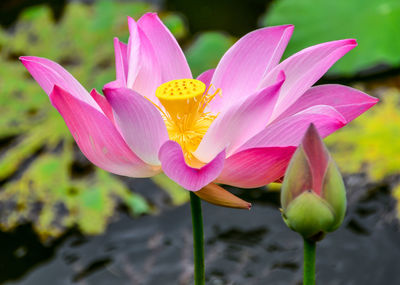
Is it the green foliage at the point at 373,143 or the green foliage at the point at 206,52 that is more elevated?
the green foliage at the point at 206,52

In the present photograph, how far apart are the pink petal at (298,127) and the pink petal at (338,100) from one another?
51mm

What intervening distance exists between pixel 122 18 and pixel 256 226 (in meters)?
1.03

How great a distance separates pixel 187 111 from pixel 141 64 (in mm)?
89

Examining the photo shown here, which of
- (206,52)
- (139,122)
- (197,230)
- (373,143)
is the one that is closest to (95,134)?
(139,122)

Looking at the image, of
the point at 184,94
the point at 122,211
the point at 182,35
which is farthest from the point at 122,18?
the point at 184,94

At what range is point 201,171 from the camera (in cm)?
56

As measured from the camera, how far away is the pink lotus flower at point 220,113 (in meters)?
0.58

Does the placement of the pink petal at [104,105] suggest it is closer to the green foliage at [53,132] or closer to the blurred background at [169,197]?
the blurred background at [169,197]

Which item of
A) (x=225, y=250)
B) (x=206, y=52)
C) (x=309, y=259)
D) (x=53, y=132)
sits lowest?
(x=225, y=250)

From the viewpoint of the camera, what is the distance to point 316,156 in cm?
50

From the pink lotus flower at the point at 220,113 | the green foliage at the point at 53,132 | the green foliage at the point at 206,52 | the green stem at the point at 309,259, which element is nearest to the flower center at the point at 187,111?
the pink lotus flower at the point at 220,113

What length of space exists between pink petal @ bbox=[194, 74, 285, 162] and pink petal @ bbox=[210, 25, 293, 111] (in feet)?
0.36

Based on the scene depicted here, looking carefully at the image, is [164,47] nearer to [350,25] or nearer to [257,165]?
[257,165]

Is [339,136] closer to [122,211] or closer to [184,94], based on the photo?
[122,211]
